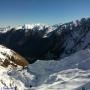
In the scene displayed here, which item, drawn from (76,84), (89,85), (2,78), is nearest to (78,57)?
(2,78)

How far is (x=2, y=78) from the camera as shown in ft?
272

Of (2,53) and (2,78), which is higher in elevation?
(2,53)

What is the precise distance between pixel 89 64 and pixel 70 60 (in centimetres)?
1293

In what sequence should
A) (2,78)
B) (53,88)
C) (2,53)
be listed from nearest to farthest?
(53,88)
(2,78)
(2,53)

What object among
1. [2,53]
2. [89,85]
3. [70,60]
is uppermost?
[2,53]

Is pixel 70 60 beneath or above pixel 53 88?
above

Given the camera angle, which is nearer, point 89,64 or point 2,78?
point 89,64

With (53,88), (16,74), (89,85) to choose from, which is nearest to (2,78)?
(16,74)

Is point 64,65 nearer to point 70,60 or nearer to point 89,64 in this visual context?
point 70,60

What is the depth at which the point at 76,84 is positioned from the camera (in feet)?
166

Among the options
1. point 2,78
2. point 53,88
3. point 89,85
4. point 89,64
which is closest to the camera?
point 89,85

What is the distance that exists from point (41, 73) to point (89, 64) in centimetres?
1608

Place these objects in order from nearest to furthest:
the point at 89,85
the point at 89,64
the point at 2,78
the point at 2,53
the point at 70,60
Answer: the point at 89,85, the point at 89,64, the point at 2,78, the point at 70,60, the point at 2,53

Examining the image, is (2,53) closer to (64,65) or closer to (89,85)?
(64,65)
